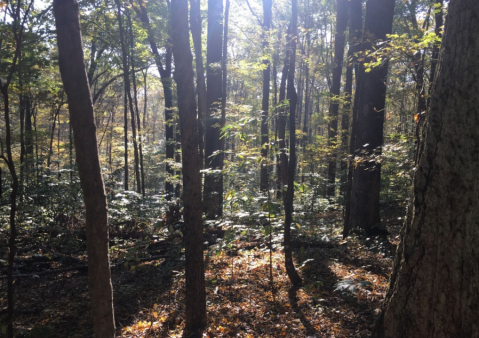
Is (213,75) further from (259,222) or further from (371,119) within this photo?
(259,222)

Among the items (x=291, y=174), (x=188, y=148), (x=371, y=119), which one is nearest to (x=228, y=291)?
(x=291, y=174)

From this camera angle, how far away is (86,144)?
2.71m

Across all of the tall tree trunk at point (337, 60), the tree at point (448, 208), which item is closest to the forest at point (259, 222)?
the tree at point (448, 208)

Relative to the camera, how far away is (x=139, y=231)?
922 cm

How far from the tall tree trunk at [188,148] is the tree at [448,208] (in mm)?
2467

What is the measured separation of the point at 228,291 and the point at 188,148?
9.94 feet

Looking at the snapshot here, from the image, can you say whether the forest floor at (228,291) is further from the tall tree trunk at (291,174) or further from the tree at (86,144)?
the tree at (86,144)

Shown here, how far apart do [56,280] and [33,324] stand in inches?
73.3

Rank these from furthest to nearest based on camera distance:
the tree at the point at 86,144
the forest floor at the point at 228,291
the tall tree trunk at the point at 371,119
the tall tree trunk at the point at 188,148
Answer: the tall tree trunk at the point at 371,119 < the forest floor at the point at 228,291 < the tall tree trunk at the point at 188,148 < the tree at the point at 86,144

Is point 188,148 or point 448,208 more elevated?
point 188,148

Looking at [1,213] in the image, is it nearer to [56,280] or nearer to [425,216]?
[56,280]

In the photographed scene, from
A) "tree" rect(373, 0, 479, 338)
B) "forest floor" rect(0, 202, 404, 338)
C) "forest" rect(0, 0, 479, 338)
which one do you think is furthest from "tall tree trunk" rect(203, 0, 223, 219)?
"tree" rect(373, 0, 479, 338)

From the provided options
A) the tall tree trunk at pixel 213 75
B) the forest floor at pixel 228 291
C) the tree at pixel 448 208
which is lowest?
the forest floor at pixel 228 291

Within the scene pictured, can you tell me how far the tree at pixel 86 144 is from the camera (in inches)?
104
